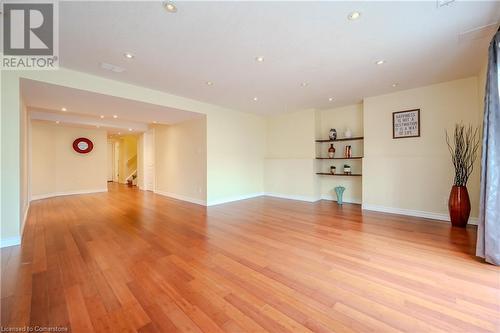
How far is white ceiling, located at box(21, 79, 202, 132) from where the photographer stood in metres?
3.27

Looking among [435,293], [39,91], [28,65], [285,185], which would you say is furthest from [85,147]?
[435,293]

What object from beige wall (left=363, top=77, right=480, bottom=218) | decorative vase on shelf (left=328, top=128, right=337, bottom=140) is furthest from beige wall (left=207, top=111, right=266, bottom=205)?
beige wall (left=363, top=77, right=480, bottom=218)

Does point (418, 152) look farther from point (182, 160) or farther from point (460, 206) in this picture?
point (182, 160)

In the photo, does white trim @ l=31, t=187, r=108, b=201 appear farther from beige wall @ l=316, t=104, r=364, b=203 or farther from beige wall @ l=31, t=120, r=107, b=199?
beige wall @ l=316, t=104, r=364, b=203

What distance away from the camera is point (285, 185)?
623 centimetres

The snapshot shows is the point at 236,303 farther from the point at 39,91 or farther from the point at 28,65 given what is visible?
the point at 39,91

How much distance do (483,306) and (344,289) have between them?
996 mm

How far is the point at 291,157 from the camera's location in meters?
6.12

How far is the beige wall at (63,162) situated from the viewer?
6.06 meters

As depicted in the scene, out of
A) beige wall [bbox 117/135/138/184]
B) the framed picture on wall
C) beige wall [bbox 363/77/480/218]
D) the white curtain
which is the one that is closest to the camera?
the white curtain

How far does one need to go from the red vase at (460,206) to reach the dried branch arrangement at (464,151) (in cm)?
14

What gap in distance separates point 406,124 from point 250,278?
14.3 feet

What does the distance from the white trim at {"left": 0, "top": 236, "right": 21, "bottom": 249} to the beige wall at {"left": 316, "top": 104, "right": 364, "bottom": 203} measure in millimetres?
6045

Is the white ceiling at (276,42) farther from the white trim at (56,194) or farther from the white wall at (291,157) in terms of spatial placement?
the white trim at (56,194)
